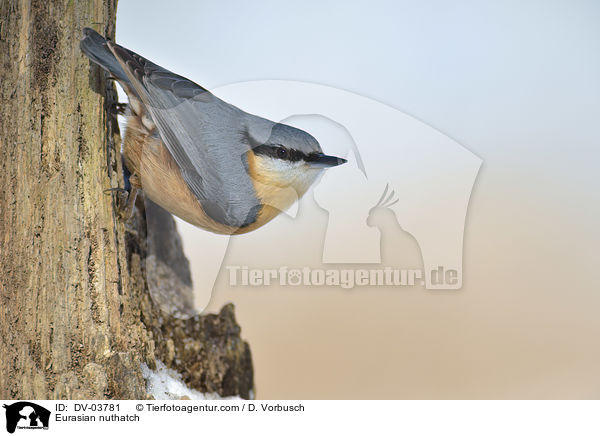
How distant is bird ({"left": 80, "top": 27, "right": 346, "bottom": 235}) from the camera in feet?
3.88

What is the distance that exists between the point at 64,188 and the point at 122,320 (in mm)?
353

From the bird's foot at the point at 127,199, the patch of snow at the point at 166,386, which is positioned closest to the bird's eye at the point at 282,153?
the bird's foot at the point at 127,199

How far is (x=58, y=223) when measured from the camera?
1.16 metres

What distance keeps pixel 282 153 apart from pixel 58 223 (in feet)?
1.89

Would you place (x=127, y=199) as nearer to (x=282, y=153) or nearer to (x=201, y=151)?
(x=201, y=151)

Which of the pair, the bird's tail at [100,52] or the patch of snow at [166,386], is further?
the patch of snow at [166,386]

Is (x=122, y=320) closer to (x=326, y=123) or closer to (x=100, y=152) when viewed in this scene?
(x=100, y=152)

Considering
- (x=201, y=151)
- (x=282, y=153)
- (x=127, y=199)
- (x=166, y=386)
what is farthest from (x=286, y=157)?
(x=166, y=386)

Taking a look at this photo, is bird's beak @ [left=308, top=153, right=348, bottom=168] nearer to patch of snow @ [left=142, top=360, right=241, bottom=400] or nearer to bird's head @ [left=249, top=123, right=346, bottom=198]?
bird's head @ [left=249, top=123, right=346, bottom=198]

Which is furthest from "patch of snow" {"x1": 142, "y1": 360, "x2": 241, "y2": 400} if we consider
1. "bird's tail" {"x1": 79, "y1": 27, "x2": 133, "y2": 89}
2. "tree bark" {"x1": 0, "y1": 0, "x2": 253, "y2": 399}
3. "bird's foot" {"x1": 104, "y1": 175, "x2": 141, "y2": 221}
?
"bird's tail" {"x1": 79, "y1": 27, "x2": 133, "y2": 89}

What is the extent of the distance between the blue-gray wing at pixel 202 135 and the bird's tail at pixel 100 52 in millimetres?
39
